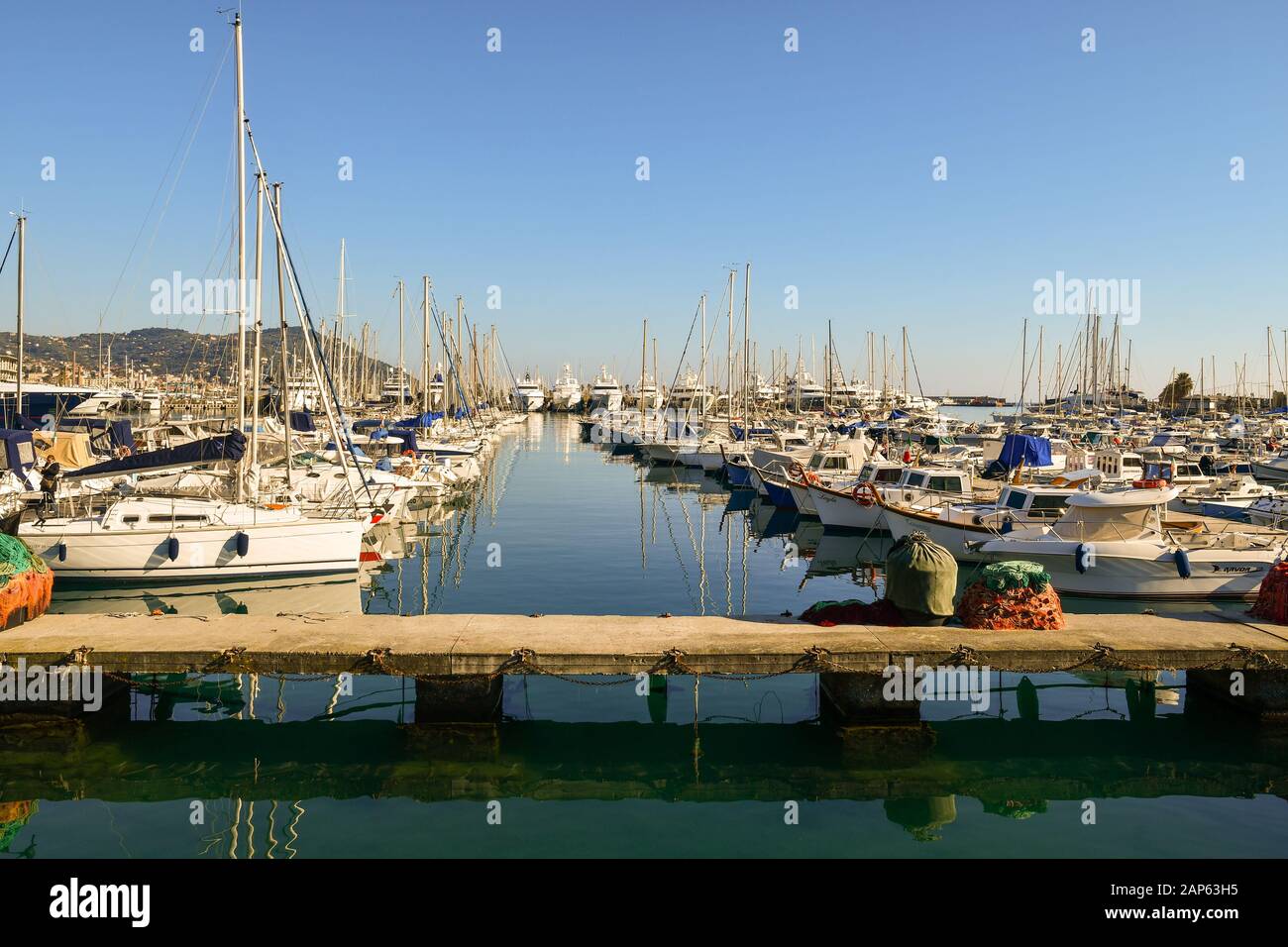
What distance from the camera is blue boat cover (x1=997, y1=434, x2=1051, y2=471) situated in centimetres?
4388

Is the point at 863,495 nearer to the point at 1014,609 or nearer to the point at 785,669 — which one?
the point at 1014,609

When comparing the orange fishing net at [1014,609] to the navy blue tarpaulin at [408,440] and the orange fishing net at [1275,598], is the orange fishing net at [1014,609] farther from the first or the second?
the navy blue tarpaulin at [408,440]

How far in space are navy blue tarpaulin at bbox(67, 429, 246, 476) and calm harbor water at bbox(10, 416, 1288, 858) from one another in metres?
11.6

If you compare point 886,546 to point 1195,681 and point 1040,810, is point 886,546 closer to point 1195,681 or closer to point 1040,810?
point 1195,681

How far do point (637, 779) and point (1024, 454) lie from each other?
118 ft

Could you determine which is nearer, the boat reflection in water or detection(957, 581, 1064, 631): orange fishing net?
the boat reflection in water

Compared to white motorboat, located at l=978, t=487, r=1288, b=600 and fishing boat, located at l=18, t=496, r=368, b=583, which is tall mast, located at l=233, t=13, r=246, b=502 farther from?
white motorboat, located at l=978, t=487, r=1288, b=600

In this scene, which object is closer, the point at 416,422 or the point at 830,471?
the point at 830,471

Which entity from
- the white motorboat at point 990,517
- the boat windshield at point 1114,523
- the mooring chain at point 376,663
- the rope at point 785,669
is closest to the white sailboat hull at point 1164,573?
the boat windshield at point 1114,523

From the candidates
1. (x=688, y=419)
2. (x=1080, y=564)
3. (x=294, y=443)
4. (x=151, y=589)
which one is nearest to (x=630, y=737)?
(x=1080, y=564)

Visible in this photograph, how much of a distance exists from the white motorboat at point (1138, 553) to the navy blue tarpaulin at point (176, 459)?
21.8 metres

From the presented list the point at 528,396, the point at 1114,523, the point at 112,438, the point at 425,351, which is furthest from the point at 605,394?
the point at 1114,523

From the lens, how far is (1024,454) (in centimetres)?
4384

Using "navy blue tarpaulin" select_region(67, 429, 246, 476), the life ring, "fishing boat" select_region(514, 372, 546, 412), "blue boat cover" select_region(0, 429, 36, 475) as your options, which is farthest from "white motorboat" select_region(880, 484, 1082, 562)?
"fishing boat" select_region(514, 372, 546, 412)
